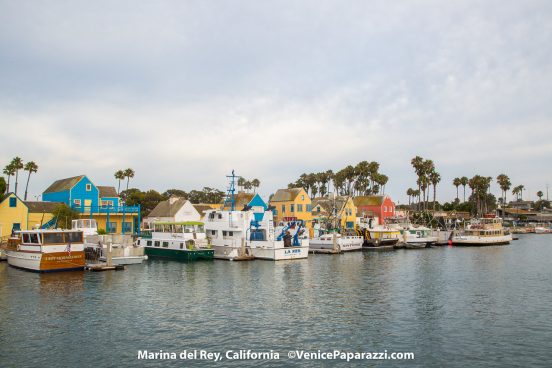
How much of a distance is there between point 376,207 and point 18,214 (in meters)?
78.2

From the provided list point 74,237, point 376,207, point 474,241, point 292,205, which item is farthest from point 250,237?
point 376,207

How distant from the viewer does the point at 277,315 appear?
25359 mm

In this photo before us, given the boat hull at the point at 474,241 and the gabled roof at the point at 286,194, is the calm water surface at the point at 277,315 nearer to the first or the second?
the boat hull at the point at 474,241

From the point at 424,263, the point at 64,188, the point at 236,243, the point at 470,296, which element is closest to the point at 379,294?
the point at 470,296

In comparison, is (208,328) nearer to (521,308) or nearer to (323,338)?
(323,338)

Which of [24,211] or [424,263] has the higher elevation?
[24,211]

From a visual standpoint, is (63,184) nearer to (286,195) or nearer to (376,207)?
(286,195)

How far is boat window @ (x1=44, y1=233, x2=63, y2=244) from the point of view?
132 ft

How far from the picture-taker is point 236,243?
5447 centimetres

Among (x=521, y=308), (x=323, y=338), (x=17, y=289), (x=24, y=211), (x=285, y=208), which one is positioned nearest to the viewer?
(x=323, y=338)

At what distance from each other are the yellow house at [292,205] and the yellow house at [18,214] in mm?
40099

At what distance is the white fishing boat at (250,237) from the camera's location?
52.7 m

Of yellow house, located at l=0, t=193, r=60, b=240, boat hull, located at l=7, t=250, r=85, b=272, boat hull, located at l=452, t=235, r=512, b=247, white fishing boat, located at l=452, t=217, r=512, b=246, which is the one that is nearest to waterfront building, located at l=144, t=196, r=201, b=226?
yellow house, located at l=0, t=193, r=60, b=240

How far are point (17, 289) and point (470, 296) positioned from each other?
108 feet
